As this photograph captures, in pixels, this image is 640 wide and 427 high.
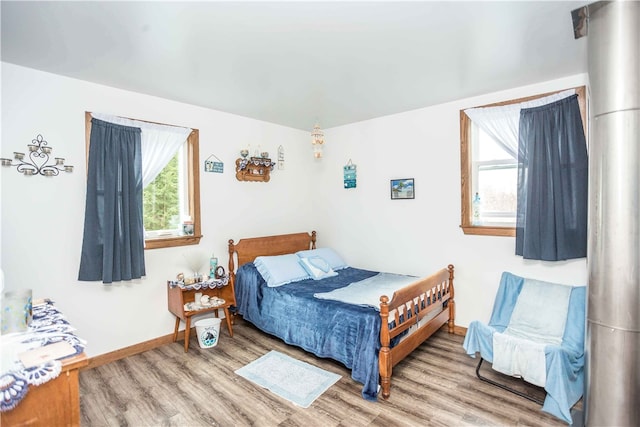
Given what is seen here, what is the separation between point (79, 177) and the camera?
9.57 feet

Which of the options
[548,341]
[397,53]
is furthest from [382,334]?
[397,53]

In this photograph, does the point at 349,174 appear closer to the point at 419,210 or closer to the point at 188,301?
the point at 419,210

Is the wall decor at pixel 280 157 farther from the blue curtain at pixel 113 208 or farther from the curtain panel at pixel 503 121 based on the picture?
the curtain panel at pixel 503 121

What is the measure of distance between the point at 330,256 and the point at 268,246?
0.84 meters

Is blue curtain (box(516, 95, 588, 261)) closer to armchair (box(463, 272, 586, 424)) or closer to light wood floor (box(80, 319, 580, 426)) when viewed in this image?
armchair (box(463, 272, 586, 424))

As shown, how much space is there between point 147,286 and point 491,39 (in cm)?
375

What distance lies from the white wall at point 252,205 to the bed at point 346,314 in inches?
11.7

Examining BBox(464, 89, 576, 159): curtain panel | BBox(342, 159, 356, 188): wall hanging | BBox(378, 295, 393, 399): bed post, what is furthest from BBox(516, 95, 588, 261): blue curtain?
BBox(342, 159, 356, 188): wall hanging

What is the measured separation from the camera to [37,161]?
270cm

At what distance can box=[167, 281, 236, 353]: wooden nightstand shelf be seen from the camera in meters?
3.26

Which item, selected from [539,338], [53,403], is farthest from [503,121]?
[53,403]

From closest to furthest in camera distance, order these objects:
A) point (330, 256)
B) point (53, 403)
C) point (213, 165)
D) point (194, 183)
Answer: point (53, 403) < point (194, 183) < point (213, 165) < point (330, 256)

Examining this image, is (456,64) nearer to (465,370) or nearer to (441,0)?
(441,0)

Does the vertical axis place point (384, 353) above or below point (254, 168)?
below
